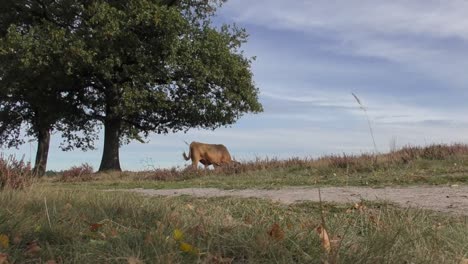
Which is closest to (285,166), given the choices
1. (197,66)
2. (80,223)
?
(197,66)

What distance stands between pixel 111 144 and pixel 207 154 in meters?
4.98

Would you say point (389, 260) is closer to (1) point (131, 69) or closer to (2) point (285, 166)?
(2) point (285, 166)

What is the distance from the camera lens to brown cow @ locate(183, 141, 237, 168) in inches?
888

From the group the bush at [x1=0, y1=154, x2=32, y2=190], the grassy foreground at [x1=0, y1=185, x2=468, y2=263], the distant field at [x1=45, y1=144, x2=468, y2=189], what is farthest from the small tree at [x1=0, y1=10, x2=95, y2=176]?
the grassy foreground at [x1=0, y1=185, x2=468, y2=263]

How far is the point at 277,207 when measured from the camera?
7.35 meters

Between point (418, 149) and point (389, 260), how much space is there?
544 inches

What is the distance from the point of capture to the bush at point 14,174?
803cm

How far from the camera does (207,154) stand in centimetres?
2284

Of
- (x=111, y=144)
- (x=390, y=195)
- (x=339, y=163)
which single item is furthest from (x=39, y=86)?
(x=390, y=195)

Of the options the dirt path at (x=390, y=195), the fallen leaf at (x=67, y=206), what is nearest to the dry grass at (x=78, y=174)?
the dirt path at (x=390, y=195)

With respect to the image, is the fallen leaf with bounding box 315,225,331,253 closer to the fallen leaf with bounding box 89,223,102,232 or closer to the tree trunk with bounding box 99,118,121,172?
the fallen leaf with bounding box 89,223,102,232

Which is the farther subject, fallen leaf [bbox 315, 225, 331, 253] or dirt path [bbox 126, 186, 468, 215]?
dirt path [bbox 126, 186, 468, 215]

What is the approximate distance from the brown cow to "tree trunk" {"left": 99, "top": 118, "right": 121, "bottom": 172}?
4065mm

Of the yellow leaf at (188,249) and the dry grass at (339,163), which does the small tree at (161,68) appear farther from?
the yellow leaf at (188,249)
